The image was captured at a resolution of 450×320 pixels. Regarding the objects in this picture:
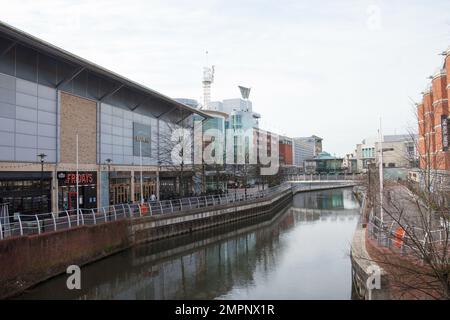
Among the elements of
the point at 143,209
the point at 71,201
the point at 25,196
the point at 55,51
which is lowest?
the point at 143,209

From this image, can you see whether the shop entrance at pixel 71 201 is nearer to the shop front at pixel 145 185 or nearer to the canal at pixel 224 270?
the canal at pixel 224 270

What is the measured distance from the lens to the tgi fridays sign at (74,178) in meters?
27.5

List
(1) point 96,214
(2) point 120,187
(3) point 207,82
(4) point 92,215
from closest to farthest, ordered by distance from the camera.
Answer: (4) point 92,215 < (1) point 96,214 < (2) point 120,187 < (3) point 207,82

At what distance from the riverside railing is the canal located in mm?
2242

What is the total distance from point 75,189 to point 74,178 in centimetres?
83

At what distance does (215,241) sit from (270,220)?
13.4 meters

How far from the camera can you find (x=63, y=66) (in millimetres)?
28000

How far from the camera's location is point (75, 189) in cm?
2894

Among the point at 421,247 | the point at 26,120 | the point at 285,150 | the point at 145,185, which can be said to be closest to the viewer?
the point at 421,247

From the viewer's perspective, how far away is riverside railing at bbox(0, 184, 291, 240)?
1734 centimetres

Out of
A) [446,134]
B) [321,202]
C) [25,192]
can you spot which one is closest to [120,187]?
[25,192]

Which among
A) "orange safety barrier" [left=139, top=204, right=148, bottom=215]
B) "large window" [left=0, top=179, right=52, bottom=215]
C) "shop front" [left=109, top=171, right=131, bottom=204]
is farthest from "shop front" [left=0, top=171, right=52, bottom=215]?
"shop front" [left=109, top=171, right=131, bottom=204]

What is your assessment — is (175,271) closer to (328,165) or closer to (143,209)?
(143,209)
